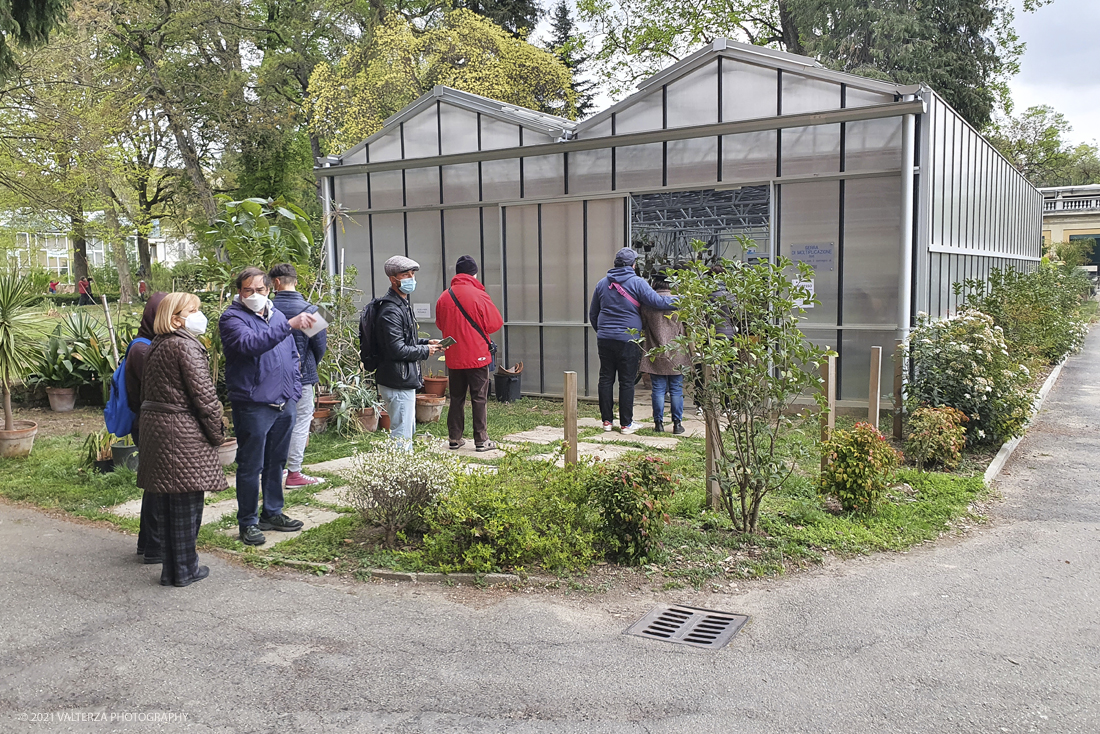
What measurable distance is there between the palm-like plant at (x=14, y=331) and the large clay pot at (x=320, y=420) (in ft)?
9.50

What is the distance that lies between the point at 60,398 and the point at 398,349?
7015 millimetres

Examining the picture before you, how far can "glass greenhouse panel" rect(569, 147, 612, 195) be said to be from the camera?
459 inches

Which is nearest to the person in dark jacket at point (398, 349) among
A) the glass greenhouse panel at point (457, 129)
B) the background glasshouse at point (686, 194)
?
the background glasshouse at point (686, 194)

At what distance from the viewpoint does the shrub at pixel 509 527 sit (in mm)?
5078

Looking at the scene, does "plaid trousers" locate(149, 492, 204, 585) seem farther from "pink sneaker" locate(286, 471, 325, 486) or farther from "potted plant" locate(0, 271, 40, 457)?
"potted plant" locate(0, 271, 40, 457)

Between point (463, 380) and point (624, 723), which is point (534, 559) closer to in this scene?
point (624, 723)

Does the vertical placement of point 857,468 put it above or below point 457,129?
below

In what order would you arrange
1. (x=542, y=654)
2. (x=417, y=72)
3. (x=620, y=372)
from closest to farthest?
A: (x=542, y=654) → (x=620, y=372) → (x=417, y=72)

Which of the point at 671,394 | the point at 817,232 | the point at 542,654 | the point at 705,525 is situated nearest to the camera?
the point at 542,654

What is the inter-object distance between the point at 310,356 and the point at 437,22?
25.2 m

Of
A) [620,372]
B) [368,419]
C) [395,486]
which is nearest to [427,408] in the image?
[368,419]

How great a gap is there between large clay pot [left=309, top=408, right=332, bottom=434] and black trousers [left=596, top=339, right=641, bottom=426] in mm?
3059

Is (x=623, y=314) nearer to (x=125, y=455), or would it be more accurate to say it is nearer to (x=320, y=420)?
(x=320, y=420)

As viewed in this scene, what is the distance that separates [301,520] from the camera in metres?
6.15
